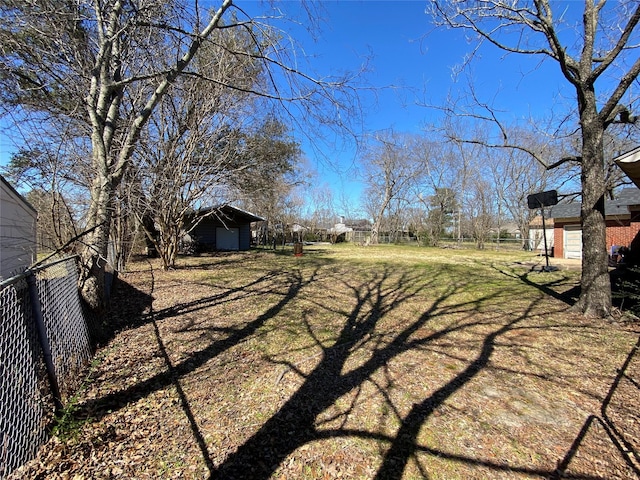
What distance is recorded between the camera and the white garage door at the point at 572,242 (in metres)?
15.9

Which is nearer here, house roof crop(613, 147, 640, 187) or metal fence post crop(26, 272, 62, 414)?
metal fence post crop(26, 272, 62, 414)

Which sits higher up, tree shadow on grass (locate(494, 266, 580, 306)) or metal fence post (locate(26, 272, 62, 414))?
metal fence post (locate(26, 272, 62, 414))

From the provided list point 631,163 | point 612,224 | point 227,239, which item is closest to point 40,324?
point 631,163

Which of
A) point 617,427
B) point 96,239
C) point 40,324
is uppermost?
point 96,239

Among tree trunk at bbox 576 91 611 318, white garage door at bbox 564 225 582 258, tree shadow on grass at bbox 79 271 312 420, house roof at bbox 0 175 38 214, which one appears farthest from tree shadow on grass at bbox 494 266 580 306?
house roof at bbox 0 175 38 214

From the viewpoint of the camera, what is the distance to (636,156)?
395 centimetres

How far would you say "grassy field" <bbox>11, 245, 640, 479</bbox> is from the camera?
2.03 m

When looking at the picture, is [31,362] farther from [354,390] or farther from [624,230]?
[624,230]

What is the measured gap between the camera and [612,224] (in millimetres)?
13984

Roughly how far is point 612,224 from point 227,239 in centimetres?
2052

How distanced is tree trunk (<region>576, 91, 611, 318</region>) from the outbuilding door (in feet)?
59.0

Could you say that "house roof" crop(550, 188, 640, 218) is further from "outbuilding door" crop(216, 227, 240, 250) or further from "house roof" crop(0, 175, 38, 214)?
"outbuilding door" crop(216, 227, 240, 250)

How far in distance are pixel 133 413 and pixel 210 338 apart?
159 centimetres

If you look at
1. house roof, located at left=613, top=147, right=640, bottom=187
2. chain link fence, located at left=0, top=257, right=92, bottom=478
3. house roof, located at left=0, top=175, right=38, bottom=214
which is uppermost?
house roof, located at left=0, top=175, right=38, bottom=214
